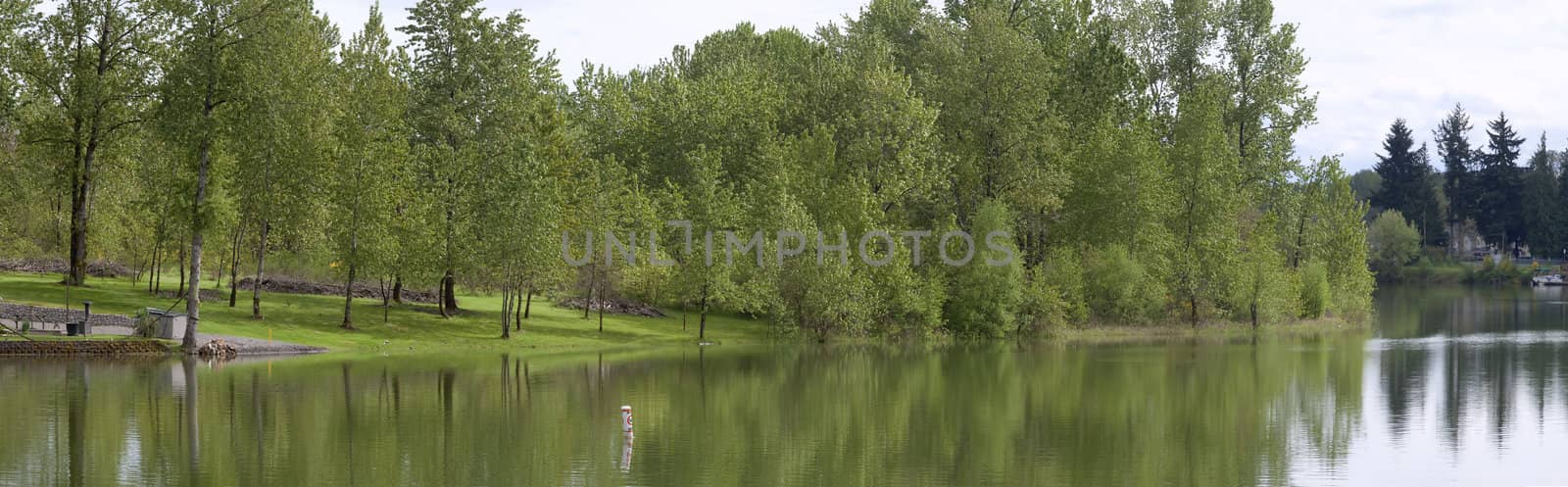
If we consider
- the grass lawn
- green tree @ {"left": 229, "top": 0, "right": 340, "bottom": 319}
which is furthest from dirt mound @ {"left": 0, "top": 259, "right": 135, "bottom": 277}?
green tree @ {"left": 229, "top": 0, "right": 340, "bottom": 319}

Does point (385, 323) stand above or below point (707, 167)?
below

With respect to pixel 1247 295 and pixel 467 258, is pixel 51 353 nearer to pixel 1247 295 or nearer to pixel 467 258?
pixel 467 258

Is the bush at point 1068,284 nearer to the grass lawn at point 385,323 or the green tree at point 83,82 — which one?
the grass lawn at point 385,323

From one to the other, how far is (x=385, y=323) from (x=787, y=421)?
3274cm

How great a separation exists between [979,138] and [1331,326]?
82.7ft

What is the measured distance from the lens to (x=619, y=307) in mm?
76062

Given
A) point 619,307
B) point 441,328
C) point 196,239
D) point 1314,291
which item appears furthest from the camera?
point 1314,291

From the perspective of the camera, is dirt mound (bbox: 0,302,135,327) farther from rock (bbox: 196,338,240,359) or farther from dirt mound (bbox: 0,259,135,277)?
dirt mound (bbox: 0,259,135,277)

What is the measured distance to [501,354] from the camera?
58.7 m

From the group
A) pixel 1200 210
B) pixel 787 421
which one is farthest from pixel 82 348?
pixel 1200 210

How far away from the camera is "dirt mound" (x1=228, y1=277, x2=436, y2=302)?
238ft

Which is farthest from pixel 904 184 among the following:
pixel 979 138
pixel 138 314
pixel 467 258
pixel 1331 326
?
pixel 138 314

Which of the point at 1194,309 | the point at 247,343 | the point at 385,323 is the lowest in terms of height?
the point at 247,343

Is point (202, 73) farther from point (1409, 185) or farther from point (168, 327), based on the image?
point (1409, 185)
